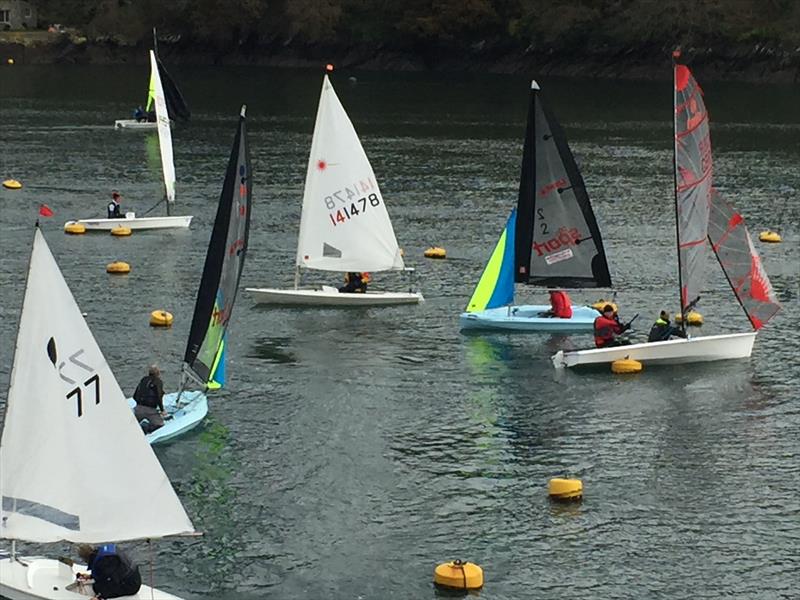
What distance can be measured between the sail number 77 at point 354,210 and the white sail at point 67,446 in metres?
28.6

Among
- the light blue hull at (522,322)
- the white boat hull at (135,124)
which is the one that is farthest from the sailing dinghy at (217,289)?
the white boat hull at (135,124)

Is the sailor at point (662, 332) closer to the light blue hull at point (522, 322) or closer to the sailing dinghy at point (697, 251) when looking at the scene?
the sailing dinghy at point (697, 251)

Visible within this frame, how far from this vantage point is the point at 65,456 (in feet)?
98.2

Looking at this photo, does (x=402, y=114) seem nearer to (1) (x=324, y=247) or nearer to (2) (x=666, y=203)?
(2) (x=666, y=203)

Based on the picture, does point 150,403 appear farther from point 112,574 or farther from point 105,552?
point 112,574

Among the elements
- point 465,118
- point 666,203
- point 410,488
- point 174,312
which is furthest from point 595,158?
point 410,488

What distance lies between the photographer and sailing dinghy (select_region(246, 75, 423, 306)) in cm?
5806

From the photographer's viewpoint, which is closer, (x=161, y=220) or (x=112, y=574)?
(x=112, y=574)

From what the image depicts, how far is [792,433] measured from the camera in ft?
145

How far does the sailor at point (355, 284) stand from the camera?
58.0m

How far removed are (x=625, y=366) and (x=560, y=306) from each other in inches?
220

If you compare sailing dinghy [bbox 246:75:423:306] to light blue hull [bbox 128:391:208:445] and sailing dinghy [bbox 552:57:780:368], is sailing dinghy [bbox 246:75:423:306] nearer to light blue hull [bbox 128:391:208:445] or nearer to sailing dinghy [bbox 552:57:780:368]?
sailing dinghy [bbox 552:57:780:368]

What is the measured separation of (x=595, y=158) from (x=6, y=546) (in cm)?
7257

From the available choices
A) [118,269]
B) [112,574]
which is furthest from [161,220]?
[112,574]
